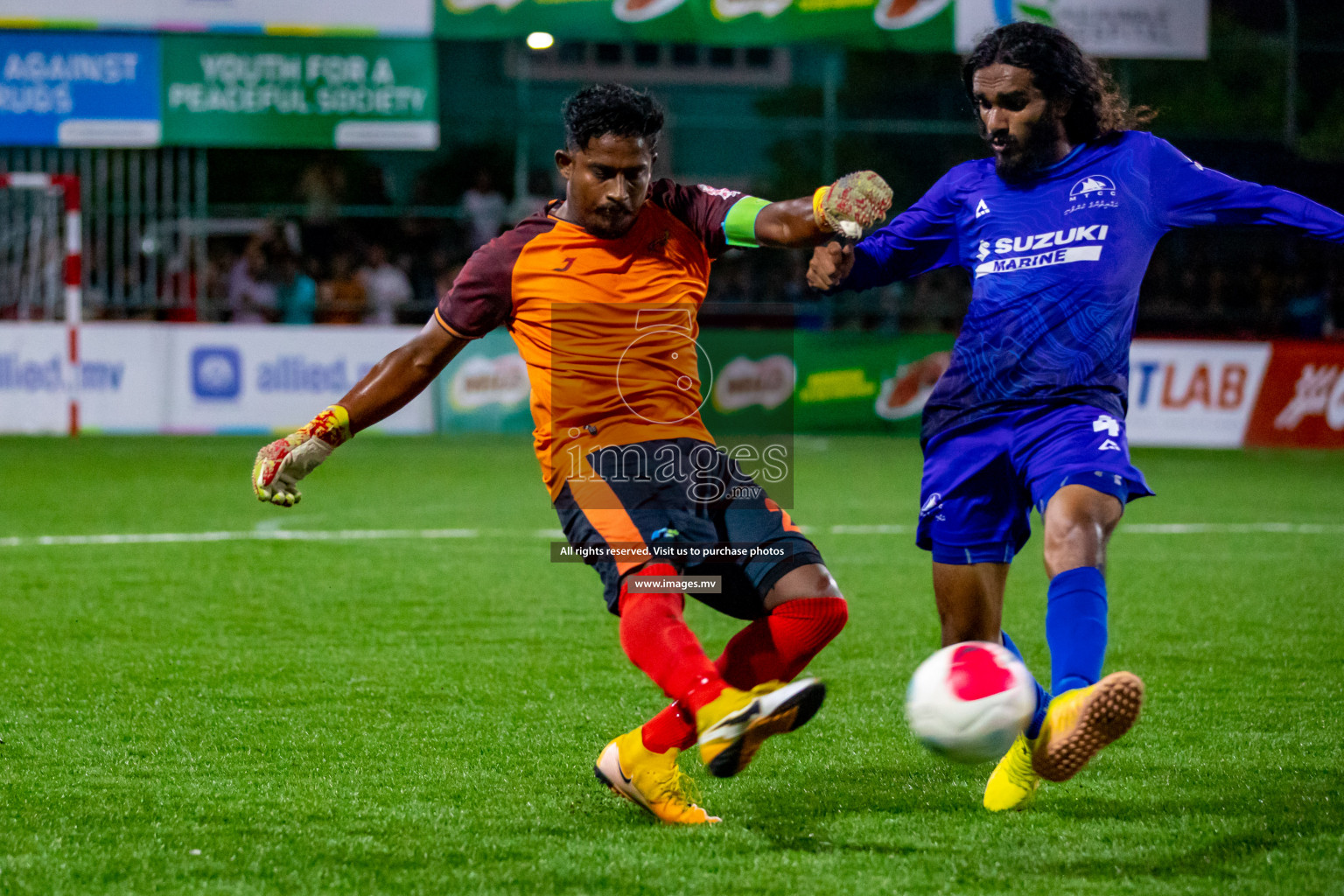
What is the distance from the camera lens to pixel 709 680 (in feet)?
11.6

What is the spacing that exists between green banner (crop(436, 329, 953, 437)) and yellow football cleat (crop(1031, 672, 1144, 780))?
1333 centimetres

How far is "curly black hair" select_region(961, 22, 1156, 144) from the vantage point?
3.98 metres

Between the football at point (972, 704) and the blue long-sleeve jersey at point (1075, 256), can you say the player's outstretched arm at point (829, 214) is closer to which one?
the blue long-sleeve jersey at point (1075, 256)

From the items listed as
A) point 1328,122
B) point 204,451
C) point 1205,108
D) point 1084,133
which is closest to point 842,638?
point 1084,133

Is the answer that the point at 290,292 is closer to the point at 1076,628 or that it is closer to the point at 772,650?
the point at 772,650

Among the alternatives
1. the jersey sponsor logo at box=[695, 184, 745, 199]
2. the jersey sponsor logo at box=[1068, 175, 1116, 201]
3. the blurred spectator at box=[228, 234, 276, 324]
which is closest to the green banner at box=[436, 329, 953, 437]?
the blurred spectator at box=[228, 234, 276, 324]

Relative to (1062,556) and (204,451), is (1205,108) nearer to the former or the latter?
(204,451)

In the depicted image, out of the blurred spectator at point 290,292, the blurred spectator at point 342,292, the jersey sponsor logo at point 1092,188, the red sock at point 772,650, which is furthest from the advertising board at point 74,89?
the jersey sponsor logo at point 1092,188

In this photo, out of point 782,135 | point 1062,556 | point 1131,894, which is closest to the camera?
point 1131,894

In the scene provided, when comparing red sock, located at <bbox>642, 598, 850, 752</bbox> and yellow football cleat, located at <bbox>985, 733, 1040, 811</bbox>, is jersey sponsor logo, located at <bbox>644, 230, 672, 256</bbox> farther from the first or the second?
yellow football cleat, located at <bbox>985, 733, 1040, 811</bbox>

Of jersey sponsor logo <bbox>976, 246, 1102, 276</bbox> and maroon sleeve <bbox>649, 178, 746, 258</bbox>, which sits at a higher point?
maroon sleeve <bbox>649, 178, 746, 258</bbox>

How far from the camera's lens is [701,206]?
418cm

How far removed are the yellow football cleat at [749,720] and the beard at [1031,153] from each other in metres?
1.62

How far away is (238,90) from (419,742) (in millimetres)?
13837
